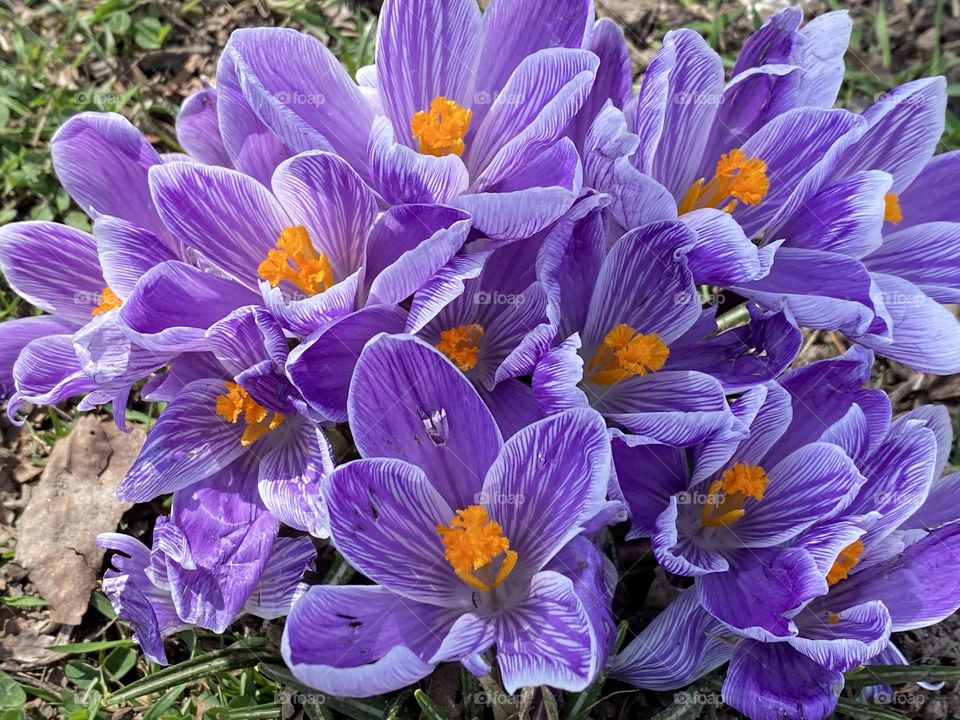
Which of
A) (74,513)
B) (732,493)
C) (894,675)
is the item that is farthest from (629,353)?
(74,513)

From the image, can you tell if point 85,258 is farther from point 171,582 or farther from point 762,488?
point 762,488

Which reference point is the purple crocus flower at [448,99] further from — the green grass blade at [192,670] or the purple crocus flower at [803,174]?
the green grass blade at [192,670]

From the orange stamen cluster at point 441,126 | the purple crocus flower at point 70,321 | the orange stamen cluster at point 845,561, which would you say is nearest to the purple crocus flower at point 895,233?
the orange stamen cluster at point 845,561

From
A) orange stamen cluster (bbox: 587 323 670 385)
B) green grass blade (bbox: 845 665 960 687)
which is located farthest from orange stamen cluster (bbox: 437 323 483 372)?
green grass blade (bbox: 845 665 960 687)

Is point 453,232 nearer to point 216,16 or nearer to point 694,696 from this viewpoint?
point 694,696

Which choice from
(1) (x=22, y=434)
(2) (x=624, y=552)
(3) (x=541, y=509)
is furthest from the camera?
(1) (x=22, y=434)

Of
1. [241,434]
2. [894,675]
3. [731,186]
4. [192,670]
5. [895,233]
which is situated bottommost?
[192,670]

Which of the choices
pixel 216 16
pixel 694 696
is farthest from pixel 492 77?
pixel 216 16
